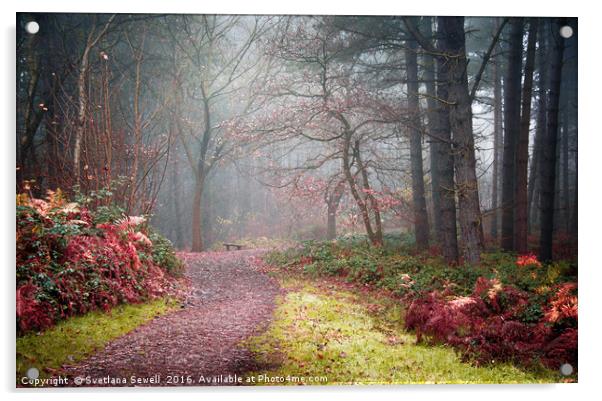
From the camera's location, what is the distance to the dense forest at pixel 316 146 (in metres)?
4.79

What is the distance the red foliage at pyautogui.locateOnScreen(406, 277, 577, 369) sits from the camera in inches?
171

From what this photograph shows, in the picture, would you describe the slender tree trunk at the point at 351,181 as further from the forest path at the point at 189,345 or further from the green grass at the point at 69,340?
the green grass at the point at 69,340

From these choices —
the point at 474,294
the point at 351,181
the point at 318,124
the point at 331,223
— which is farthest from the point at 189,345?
the point at 474,294

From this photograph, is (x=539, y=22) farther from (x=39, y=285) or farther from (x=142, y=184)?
(x=39, y=285)

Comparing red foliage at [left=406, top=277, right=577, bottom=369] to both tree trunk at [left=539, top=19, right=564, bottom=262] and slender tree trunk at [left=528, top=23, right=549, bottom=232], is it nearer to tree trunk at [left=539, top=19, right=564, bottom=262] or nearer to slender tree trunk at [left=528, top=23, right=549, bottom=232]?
tree trunk at [left=539, top=19, right=564, bottom=262]

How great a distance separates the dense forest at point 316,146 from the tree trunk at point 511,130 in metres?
0.02

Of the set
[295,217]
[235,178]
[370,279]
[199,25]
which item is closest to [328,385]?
[370,279]

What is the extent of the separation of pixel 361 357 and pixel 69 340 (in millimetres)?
2856

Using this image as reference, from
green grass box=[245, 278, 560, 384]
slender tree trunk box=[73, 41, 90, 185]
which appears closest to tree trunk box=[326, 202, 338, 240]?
green grass box=[245, 278, 560, 384]

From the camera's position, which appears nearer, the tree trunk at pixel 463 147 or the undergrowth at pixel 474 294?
the undergrowth at pixel 474 294

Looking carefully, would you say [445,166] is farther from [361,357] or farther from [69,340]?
[69,340]

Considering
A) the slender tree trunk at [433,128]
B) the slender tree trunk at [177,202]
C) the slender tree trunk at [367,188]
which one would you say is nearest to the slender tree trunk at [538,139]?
the slender tree trunk at [433,128]
